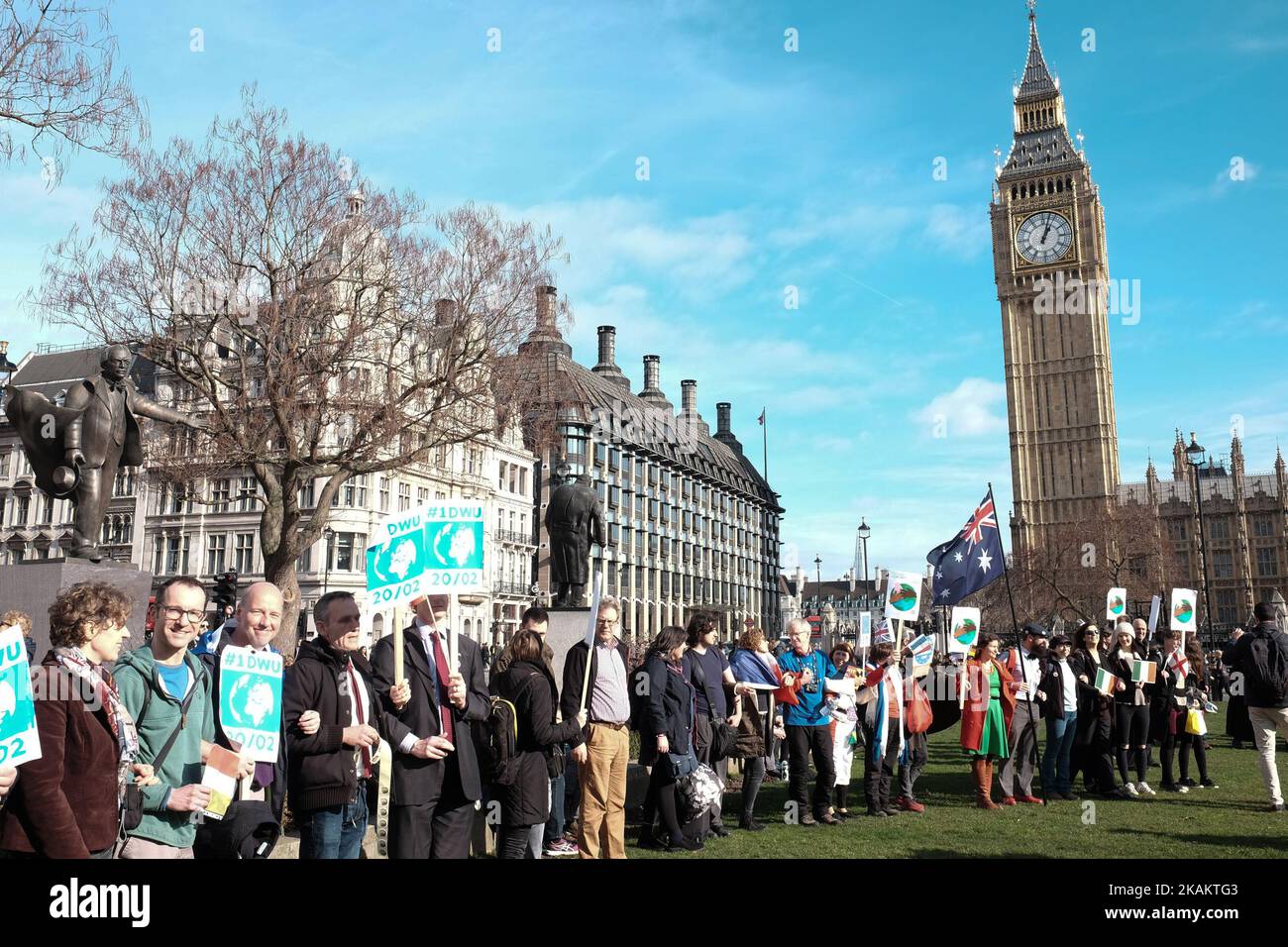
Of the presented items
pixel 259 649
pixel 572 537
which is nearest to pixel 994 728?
pixel 572 537

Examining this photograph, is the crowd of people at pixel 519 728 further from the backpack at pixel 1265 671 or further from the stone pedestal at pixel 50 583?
the stone pedestal at pixel 50 583

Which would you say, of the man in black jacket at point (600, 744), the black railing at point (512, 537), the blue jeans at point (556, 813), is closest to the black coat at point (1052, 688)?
the blue jeans at point (556, 813)

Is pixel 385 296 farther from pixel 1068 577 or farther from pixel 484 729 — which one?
pixel 1068 577

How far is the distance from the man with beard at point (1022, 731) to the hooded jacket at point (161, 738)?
32.5ft

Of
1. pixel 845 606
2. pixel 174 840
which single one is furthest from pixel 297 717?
pixel 845 606

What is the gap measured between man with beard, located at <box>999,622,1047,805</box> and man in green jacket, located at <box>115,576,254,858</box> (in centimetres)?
988

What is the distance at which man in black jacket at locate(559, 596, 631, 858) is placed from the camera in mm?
8055

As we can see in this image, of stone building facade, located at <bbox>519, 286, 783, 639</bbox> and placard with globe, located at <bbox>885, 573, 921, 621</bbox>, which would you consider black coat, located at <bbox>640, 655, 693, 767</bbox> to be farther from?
stone building facade, located at <bbox>519, 286, 783, 639</bbox>

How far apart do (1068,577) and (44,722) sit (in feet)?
198

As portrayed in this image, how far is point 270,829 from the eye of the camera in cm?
492

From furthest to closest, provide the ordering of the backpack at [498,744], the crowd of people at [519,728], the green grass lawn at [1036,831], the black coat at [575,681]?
the green grass lawn at [1036,831], the black coat at [575,681], the backpack at [498,744], the crowd of people at [519,728]

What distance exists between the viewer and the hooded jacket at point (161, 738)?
4.43 meters

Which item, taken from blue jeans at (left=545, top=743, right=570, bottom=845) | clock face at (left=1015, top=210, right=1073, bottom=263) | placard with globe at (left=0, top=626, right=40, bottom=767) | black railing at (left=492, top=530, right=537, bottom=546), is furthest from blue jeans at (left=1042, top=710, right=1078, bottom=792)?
clock face at (left=1015, top=210, right=1073, bottom=263)

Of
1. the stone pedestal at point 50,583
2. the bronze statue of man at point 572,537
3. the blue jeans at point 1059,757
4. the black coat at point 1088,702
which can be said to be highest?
the bronze statue of man at point 572,537
